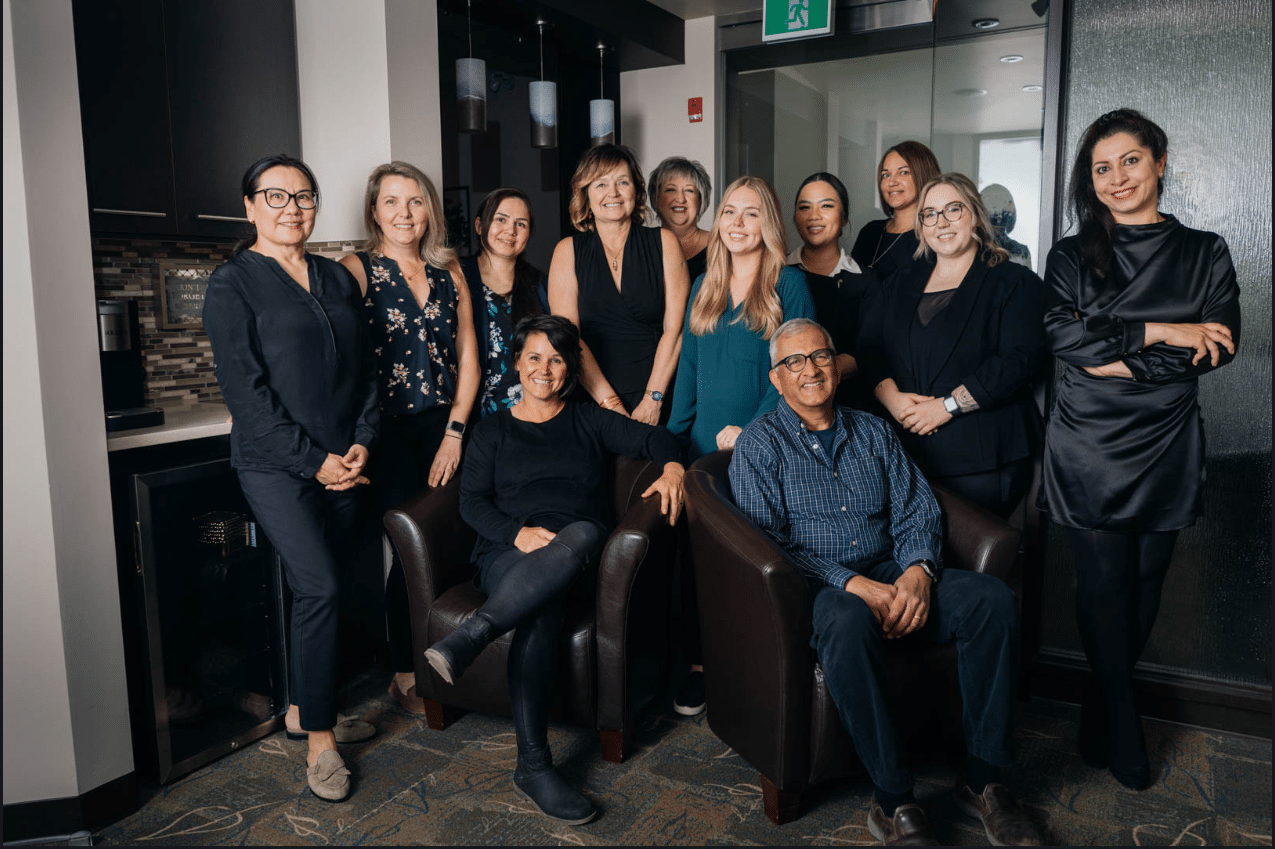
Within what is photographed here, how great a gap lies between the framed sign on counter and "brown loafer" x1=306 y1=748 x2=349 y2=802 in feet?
5.32

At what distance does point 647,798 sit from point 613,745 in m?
0.21

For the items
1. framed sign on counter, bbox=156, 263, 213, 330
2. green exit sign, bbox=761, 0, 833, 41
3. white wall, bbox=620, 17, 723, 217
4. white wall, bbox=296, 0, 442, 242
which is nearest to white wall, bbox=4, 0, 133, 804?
framed sign on counter, bbox=156, 263, 213, 330

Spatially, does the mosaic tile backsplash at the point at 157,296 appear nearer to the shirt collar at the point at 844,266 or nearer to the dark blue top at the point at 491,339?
the dark blue top at the point at 491,339

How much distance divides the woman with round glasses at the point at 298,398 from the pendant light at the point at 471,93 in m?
1.95

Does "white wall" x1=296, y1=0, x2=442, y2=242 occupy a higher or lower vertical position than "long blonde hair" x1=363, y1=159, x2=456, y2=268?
higher

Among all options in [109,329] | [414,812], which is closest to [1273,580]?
[414,812]

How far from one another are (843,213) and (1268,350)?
1.35 m

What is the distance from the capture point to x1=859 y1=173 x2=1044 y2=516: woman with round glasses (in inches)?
101

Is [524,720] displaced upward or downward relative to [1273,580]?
downward

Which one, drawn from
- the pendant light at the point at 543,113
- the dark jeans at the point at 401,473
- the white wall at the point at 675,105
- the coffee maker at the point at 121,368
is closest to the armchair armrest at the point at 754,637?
the dark jeans at the point at 401,473

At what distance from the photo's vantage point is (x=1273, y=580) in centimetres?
262

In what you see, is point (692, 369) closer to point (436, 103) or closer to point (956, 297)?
point (956, 297)

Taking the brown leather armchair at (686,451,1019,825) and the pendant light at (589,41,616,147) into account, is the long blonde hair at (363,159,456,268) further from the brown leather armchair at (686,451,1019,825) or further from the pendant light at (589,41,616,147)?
the pendant light at (589,41,616,147)

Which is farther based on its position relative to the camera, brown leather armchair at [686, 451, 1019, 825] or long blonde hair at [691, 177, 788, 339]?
long blonde hair at [691, 177, 788, 339]
